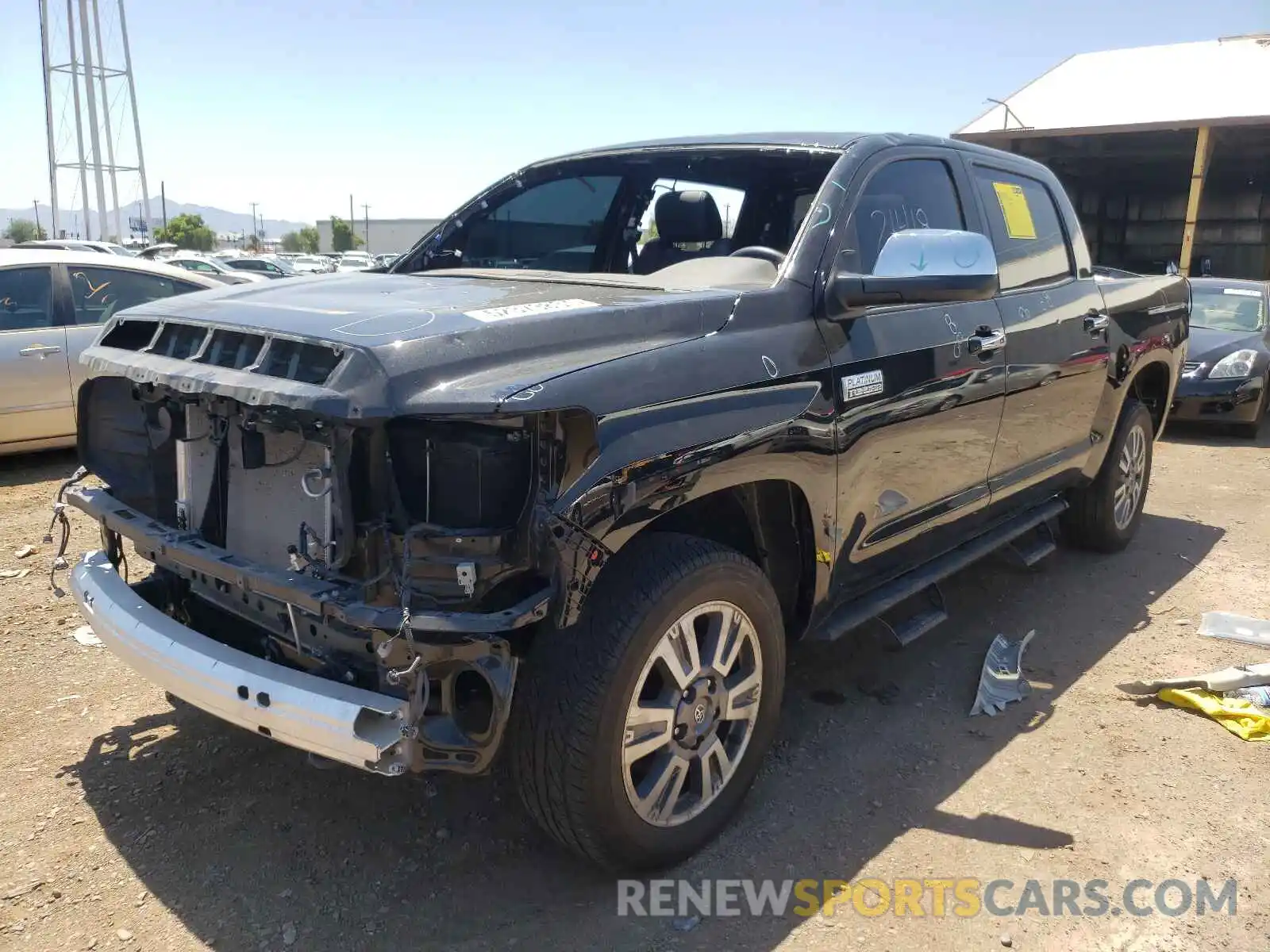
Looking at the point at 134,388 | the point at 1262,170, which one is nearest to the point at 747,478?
the point at 134,388

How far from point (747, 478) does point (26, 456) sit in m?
6.52

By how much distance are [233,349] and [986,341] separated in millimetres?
2549

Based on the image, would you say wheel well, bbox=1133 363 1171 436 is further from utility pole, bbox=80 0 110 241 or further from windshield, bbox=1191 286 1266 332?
utility pole, bbox=80 0 110 241

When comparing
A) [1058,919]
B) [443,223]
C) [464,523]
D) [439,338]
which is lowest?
[1058,919]

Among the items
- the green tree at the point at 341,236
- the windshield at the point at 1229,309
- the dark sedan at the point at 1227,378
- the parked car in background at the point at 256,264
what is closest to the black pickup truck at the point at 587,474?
the dark sedan at the point at 1227,378

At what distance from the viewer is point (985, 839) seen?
283 centimetres

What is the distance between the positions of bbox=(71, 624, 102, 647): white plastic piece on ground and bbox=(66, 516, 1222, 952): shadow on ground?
0.78m

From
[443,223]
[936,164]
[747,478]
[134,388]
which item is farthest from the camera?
[443,223]

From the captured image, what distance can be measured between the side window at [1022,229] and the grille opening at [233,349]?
2.76 m

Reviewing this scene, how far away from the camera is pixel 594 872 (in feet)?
8.64

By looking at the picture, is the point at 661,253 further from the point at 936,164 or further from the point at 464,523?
the point at 464,523

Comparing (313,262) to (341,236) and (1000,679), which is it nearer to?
(341,236)

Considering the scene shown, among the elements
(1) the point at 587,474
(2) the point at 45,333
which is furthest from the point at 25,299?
(1) the point at 587,474

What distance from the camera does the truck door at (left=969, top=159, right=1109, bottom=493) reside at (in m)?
3.87
